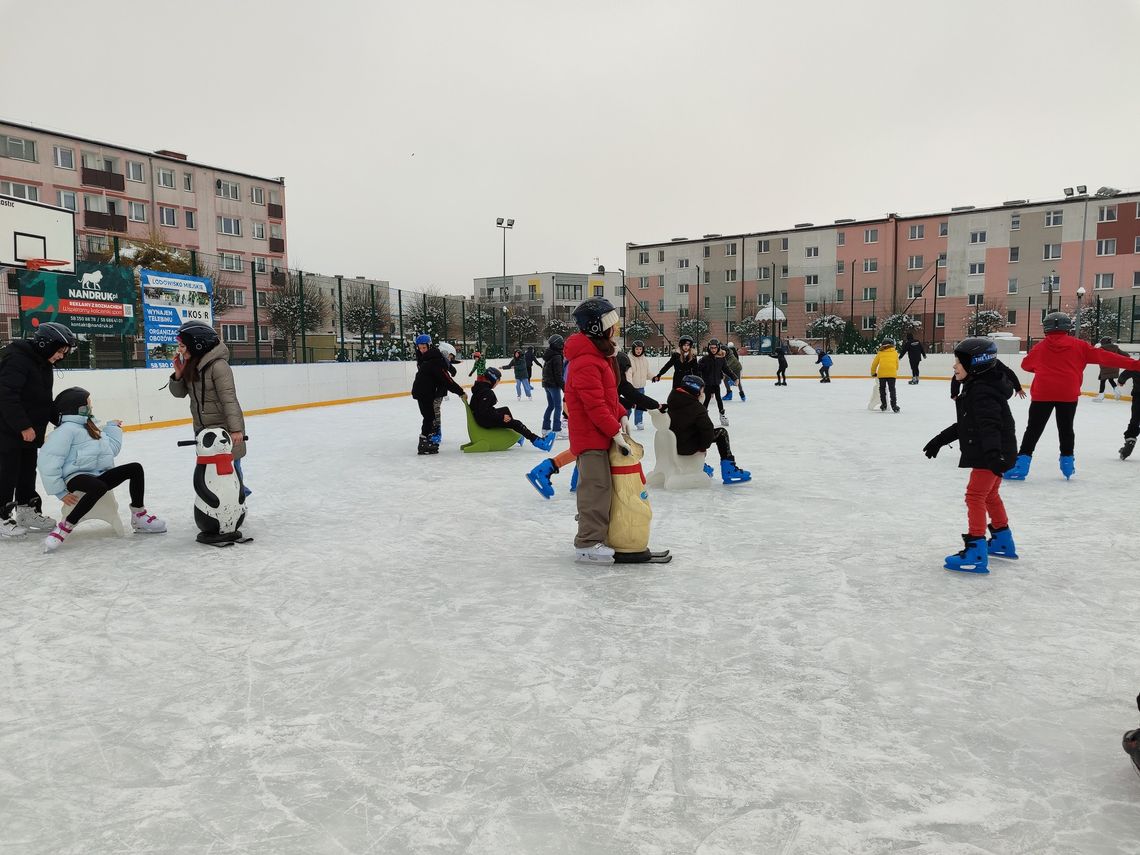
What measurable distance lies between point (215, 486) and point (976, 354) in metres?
4.37

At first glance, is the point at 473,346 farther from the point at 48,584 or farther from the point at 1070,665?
the point at 1070,665

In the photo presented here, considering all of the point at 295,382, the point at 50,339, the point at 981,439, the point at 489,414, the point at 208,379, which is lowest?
the point at 489,414

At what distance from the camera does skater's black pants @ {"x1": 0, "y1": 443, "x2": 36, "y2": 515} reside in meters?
4.75

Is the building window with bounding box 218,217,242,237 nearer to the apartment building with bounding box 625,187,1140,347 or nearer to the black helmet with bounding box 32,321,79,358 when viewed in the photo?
the apartment building with bounding box 625,187,1140,347

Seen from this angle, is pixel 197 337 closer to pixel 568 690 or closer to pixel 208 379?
pixel 208 379

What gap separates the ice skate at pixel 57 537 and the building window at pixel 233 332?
365 inches

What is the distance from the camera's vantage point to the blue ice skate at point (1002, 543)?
4043 mm

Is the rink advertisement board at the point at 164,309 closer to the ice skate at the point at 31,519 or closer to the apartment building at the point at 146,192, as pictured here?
the ice skate at the point at 31,519

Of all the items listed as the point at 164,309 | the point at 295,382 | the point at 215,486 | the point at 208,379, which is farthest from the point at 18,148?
the point at 215,486

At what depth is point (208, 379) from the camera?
4.60 m

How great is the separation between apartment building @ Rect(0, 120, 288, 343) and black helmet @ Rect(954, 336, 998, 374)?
98.1 ft

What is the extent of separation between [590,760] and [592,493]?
81.3 inches

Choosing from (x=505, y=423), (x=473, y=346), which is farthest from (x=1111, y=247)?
(x=505, y=423)

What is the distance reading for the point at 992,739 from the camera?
221cm
